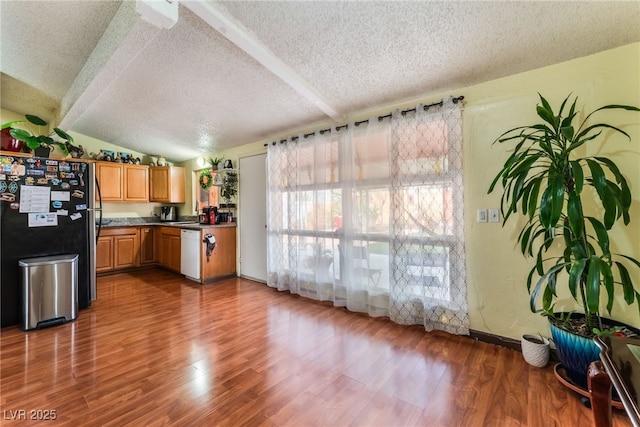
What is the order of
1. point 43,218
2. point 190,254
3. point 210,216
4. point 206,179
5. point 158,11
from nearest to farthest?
point 158,11 → point 43,218 → point 190,254 → point 210,216 → point 206,179

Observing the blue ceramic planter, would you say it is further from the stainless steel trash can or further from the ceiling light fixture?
the stainless steel trash can

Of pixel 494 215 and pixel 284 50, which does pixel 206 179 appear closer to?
pixel 284 50

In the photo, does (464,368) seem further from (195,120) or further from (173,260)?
(173,260)

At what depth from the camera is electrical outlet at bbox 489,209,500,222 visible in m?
2.22

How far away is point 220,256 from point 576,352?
13.9ft

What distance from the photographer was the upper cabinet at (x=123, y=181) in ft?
15.7

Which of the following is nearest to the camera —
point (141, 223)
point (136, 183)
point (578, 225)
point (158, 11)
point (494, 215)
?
point (578, 225)

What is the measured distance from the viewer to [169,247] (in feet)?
15.9

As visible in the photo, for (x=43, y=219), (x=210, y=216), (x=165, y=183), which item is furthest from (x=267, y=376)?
(x=165, y=183)

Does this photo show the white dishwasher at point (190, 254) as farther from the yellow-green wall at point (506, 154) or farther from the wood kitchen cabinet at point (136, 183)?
the yellow-green wall at point (506, 154)

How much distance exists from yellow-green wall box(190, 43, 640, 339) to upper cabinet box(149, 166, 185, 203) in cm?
494

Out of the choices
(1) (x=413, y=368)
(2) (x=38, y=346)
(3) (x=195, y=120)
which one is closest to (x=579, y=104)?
(1) (x=413, y=368)

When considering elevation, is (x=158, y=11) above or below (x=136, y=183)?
above

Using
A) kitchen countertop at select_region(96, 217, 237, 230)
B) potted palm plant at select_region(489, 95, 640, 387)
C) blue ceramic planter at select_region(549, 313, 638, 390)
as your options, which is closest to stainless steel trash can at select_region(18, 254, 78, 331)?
kitchen countertop at select_region(96, 217, 237, 230)
